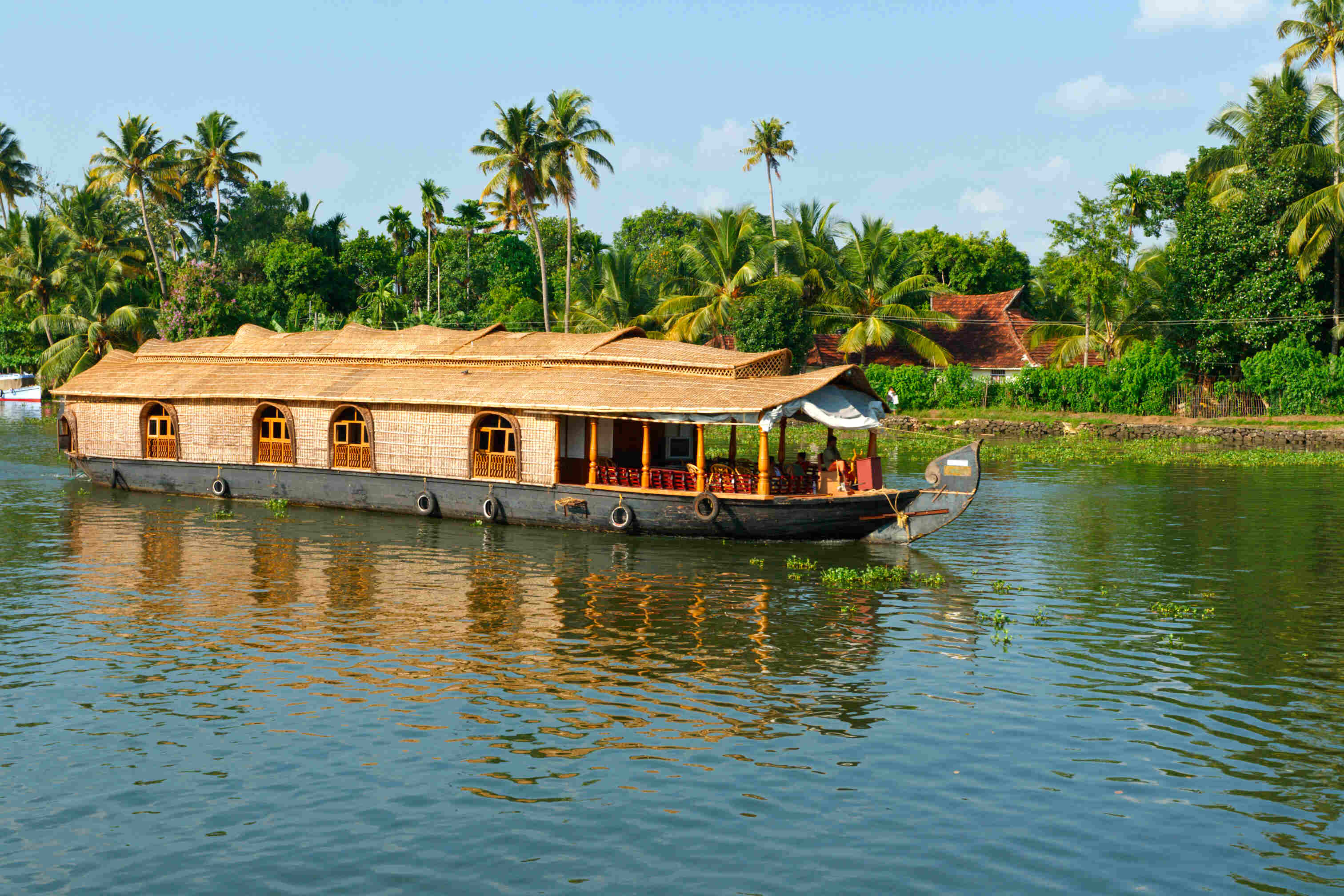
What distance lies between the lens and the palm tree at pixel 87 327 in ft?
170

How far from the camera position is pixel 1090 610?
Result: 50.8ft

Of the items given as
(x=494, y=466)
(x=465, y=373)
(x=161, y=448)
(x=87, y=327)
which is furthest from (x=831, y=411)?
(x=87, y=327)

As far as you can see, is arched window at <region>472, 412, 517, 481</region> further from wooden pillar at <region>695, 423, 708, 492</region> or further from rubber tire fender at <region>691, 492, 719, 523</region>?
rubber tire fender at <region>691, 492, 719, 523</region>

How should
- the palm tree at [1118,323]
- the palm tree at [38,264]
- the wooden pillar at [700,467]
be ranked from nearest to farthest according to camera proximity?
the wooden pillar at [700,467], the palm tree at [1118,323], the palm tree at [38,264]

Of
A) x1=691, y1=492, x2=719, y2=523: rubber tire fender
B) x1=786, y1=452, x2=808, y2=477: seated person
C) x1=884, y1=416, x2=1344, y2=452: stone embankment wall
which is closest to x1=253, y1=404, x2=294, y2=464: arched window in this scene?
x1=691, y1=492, x2=719, y2=523: rubber tire fender

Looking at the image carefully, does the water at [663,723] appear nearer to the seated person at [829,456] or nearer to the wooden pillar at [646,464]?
the wooden pillar at [646,464]

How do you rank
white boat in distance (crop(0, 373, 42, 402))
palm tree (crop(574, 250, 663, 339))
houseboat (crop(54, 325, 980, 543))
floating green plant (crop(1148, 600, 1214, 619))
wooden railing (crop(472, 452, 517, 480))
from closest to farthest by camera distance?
floating green plant (crop(1148, 600, 1214, 619)) → houseboat (crop(54, 325, 980, 543)) → wooden railing (crop(472, 452, 517, 480)) → palm tree (crop(574, 250, 663, 339)) → white boat in distance (crop(0, 373, 42, 402))

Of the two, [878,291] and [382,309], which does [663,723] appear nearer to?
[878,291]

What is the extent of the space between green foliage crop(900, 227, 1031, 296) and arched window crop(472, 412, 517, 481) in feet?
135

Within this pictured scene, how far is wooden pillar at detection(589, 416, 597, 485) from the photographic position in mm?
20812

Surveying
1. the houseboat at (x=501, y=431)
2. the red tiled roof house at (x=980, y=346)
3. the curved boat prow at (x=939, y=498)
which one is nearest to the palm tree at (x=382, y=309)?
the red tiled roof house at (x=980, y=346)

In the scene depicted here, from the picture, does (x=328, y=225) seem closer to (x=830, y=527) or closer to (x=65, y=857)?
(x=830, y=527)

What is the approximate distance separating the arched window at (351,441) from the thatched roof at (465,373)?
0.49 meters

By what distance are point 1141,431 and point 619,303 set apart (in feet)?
70.0
